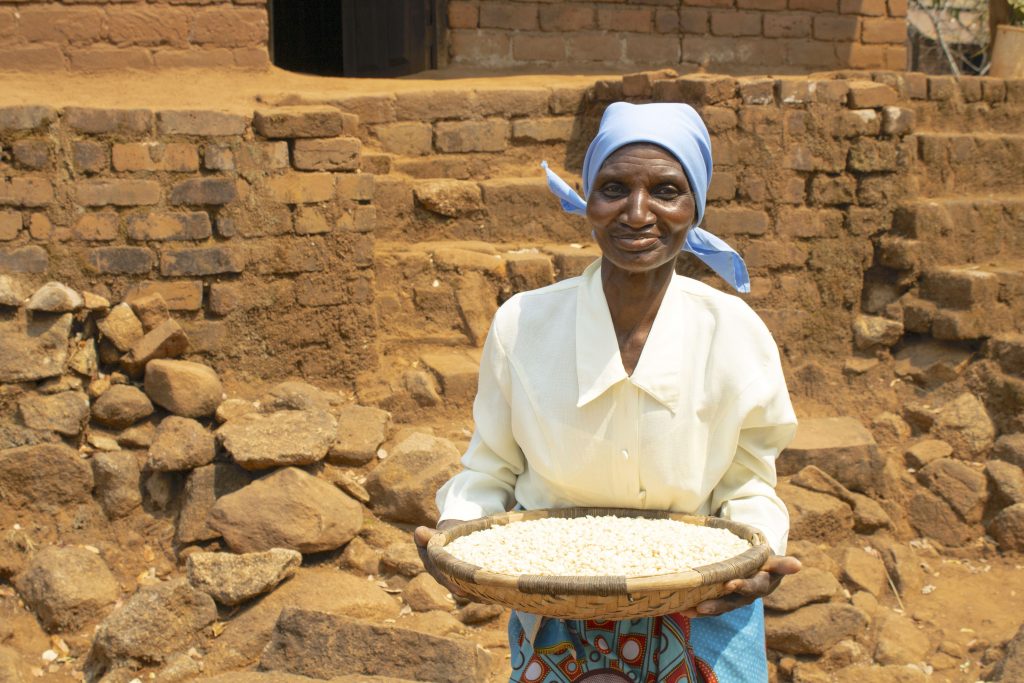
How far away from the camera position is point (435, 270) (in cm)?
599

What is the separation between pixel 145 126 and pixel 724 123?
2.82 m

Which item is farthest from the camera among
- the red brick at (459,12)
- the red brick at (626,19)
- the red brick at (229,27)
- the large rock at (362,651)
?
the red brick at (626,19)

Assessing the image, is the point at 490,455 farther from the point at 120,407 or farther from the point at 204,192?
the point at 204,192

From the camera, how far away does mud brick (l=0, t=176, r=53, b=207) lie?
5227 mm

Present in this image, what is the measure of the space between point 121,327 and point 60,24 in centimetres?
178

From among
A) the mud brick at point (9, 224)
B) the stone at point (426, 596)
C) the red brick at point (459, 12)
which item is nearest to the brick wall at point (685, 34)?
the red brick at point (459, 12)

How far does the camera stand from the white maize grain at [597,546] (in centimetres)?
211

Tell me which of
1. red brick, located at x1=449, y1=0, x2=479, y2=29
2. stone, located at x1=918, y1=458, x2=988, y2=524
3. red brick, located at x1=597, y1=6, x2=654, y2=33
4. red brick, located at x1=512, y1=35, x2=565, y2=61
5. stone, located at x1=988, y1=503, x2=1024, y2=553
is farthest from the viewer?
red brick, located at x1=597, y1=6, x2=654, y2=33

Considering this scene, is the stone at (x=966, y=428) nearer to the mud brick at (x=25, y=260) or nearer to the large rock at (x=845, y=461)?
the large rock at (x=845, y=461)

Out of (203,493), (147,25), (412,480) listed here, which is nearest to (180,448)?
(203,493)

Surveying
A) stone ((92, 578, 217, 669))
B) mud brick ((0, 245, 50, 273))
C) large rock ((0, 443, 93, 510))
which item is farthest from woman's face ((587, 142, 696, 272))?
mud brick ((0, 245, 50, 273))

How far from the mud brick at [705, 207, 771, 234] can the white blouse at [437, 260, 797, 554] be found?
4.06m

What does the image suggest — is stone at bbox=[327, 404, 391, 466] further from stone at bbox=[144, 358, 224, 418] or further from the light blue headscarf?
the light blue headscarf

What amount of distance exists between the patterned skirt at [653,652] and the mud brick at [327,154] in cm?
368
